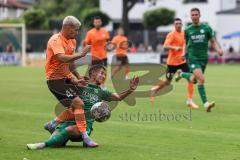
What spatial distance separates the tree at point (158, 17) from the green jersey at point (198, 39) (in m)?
50.9

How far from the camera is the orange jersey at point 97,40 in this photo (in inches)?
961

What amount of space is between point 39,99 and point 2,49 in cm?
3462

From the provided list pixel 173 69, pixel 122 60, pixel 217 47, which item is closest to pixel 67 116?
pixel 217 47

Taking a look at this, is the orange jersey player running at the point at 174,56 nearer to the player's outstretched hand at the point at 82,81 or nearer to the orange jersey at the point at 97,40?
the orange jersey at the point at 97,40

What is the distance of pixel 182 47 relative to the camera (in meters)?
19.5

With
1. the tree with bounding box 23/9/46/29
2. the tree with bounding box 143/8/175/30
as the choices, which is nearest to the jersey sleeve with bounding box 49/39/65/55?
the tree with bounding box 143/8/175/30

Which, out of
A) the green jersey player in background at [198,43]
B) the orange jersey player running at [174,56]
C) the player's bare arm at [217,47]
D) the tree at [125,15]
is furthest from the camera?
the tree at [125,15]

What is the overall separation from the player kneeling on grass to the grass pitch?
183 mm

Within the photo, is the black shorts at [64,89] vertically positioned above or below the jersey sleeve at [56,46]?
below

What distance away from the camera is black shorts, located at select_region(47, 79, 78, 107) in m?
11.0

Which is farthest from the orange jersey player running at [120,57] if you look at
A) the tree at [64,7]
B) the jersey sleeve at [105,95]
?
the tree at [64,7]

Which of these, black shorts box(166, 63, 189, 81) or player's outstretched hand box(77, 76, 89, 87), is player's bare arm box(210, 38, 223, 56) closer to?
black shorts box(166, 63, 189, 81)

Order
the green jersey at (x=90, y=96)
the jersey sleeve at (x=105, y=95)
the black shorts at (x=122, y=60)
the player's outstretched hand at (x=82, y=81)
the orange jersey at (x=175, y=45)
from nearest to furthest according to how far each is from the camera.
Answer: the player's outstretched hand at (x=82, y=81), the green jersey at (x=90, y=96), the jersey sleeve at (x=105, y=95), the orange jersey at (x=175, y=45), the black shorts at (x=122, y=60)

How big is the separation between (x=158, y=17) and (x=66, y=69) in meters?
57.9
